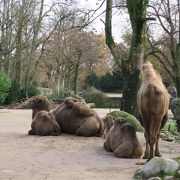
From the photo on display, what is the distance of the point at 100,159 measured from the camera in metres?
10.4

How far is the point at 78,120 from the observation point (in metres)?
14.4

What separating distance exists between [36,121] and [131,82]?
220 inches

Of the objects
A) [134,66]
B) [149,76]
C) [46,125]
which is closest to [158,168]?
[149,76]

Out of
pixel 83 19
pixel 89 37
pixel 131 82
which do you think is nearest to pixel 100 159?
pixel 131 82

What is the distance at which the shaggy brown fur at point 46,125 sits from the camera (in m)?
14.1

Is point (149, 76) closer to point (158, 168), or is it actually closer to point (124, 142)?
point (124, 142)

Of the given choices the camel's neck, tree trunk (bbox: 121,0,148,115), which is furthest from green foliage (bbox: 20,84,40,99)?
the camel's neck

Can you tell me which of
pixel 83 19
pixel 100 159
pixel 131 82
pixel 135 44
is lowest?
pixel 100 159

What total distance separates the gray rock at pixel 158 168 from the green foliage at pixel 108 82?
193ft

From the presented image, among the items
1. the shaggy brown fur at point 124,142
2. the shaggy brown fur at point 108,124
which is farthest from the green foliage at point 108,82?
the shaggy brown fur at point 124,142

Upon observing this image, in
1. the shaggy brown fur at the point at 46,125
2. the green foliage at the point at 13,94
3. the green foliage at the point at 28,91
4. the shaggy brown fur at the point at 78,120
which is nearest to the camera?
the shaggy brown fur at the point at 46,125

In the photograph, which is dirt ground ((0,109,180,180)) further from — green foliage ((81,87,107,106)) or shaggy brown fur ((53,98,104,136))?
green foliage ((81,87,107,106))

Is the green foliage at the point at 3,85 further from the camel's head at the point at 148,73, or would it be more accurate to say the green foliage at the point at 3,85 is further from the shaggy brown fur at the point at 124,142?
the camel's head at the point at 148,73

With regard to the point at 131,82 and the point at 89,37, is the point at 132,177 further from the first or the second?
the point at 89,37
